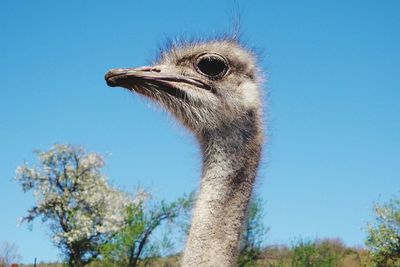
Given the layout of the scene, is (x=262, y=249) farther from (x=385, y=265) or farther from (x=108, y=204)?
(x=108, y=204)

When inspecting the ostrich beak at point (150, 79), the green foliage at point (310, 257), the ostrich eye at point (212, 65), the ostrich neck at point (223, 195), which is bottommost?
the ostrich neck at point (223, 195)

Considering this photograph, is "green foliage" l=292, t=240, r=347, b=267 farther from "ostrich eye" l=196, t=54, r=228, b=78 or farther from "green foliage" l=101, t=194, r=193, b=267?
"ostrich eye" l=196, t=54, r=228, b=78

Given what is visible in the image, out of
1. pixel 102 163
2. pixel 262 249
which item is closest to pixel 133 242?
pixel 262 249

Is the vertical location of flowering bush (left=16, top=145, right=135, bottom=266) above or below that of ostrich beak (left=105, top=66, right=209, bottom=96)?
above

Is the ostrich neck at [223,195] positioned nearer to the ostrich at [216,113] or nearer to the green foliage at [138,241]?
the ostrich at [216,113]

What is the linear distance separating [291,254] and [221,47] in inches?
1273

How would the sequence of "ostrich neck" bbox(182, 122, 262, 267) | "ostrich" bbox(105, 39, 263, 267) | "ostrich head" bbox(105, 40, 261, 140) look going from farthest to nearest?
1. "ostrich head" bbox(105, 40, 261, 140)
2. "ostrich" bbox(105, 39, 263, 267)
3. "ostrich neck" bbox(182, 122, 262, 267)

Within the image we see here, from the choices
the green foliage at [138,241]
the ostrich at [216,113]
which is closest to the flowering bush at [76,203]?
the green foliage at [138,241]

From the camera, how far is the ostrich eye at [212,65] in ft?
12.5

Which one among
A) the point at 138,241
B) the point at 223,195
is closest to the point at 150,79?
the point at 223,195

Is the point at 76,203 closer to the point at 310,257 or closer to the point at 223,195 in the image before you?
the point at 310,257

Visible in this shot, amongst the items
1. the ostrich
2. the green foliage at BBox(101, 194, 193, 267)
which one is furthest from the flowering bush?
the ostrich

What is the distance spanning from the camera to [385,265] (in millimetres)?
30594

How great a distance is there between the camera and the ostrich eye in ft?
12.5
